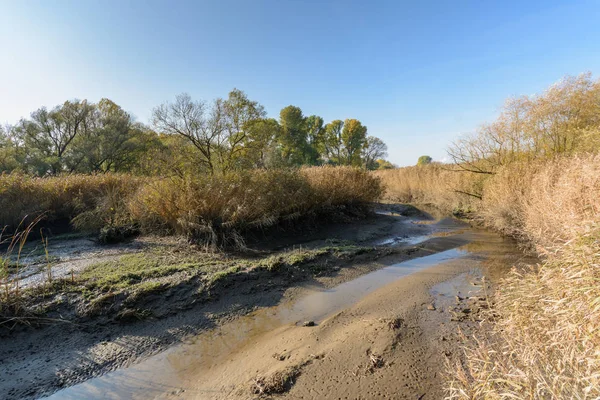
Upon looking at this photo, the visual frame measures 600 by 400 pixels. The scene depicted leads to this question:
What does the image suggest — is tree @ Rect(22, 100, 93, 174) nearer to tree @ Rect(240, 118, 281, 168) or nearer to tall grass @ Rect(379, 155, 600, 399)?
tree @ Rect(240, 118, 281, 168)

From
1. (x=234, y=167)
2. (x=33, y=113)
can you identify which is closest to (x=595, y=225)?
(x=234, y=167)

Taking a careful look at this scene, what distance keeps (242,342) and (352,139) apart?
153 ft

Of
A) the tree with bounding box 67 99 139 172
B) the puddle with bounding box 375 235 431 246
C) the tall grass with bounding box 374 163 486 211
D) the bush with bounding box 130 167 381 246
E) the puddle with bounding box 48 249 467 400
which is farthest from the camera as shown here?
the tree with bounding box 67 99 139 172

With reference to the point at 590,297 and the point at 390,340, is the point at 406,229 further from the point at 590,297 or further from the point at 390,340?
the point at 590,297

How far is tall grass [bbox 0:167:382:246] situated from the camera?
291 inches

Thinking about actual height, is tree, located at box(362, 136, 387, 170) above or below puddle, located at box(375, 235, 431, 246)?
above

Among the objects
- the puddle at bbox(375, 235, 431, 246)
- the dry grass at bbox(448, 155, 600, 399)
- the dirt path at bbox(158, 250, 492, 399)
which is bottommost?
the dirt path at bbox(158, 250, 492, 399)

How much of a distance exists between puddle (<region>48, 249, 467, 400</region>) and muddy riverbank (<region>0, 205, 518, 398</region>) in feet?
0.04

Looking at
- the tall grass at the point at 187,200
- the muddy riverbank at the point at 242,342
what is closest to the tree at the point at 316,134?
the tall grass at the point at 187,200

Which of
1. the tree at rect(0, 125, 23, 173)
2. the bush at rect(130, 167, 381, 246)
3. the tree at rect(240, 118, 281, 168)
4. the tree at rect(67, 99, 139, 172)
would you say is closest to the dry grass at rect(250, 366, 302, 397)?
the bush at rect(130, 167, 381, 246)

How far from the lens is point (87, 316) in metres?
3.85

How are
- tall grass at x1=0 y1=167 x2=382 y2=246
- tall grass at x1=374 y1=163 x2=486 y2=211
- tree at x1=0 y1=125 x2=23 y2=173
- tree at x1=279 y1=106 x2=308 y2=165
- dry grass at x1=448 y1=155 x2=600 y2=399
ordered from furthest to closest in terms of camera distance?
tree at x1=279 y1=106 x2=308 y2=165 → tree at x1=0 y1=125 x2=23 y2=173 → tall grass at x1=374 y1=163 x2=486 y2=211 → tall grass at x1=0 y1=167 x2=382 y2=246 → dry grass at x1=448 y1=155 x2=600 y2=399

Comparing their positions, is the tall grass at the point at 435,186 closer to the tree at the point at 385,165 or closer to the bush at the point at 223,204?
the bush at the point at 223,204

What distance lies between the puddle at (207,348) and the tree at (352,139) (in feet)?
143
